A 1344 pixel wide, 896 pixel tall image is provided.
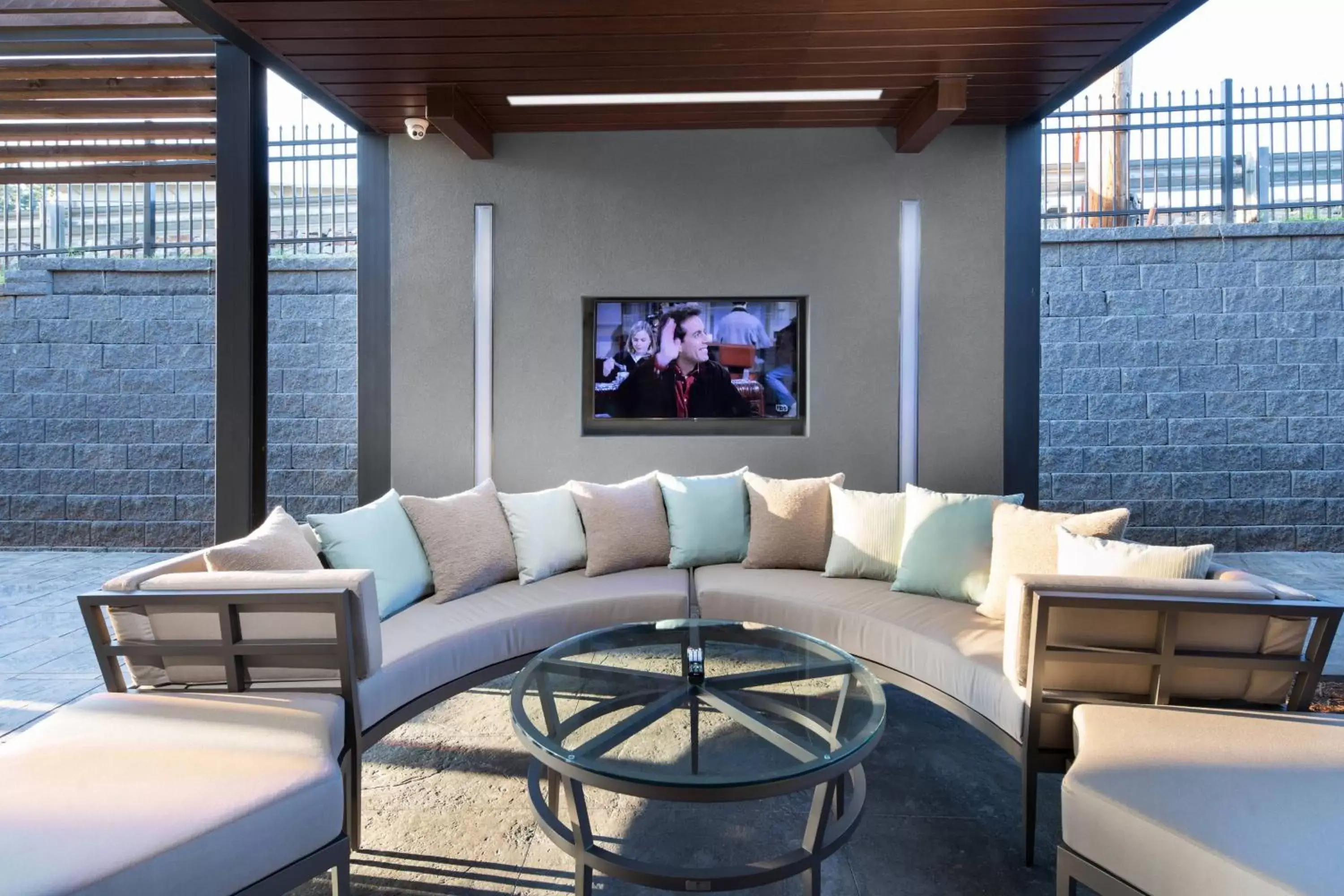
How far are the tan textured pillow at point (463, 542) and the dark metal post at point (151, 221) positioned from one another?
4.76 metres

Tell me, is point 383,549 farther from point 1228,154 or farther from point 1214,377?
point 1228,154

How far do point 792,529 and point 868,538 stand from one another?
0.38m

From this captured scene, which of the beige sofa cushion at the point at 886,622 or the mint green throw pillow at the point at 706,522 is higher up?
the mint green throw pillow at the point at 706,522

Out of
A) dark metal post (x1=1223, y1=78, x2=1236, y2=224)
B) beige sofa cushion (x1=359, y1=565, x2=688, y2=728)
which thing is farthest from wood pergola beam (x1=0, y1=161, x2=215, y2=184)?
dark metal post (x1=1223, y1=78, x2=1236, y2=224)

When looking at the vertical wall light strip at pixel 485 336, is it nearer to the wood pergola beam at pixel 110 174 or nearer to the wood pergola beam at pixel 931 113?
the wood pergola beam at pixel 110 174

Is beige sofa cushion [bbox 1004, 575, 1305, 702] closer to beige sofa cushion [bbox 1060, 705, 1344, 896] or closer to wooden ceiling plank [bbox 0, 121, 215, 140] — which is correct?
beige sofa cushion [bbox 1060, 705, 1344, 896]

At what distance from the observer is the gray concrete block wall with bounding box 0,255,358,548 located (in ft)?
19.9

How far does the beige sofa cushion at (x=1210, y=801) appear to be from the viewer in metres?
1.41

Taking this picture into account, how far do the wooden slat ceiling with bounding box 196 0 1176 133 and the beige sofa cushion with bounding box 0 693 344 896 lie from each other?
2.66 m

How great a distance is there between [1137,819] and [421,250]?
443cm

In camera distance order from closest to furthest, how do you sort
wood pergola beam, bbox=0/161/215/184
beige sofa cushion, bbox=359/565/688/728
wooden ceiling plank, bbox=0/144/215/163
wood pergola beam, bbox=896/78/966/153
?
beige sofa cushion, bbox=359/565/688/728
wood pergola beam, bbox=896/78/966/153
wooden ceiling plank, bbox=0/144/215/163
wood pergola beam, bbox=0/161/215/184

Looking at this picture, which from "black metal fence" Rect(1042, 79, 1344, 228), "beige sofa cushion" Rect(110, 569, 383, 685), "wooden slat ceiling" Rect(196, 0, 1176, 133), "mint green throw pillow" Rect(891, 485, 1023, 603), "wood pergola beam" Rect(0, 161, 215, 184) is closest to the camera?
"beige sofa cushion" Rect(110, 569, 383, 685)

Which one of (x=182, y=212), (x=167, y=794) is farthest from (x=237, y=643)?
(x=182, y=212)

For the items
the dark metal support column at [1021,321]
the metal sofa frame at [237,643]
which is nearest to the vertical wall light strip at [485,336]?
the metal sofa frame at [237,643]
